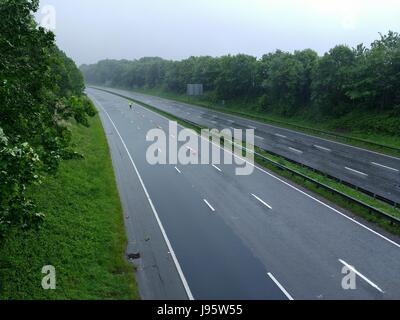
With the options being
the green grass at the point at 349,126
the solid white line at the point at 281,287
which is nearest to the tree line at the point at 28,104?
the solid white line at the point at 281,287

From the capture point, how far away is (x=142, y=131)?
50.0 meters

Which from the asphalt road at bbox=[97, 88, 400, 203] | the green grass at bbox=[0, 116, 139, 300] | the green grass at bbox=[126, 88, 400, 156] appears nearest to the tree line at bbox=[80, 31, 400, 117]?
the green grass at bbox=[126, 88, 400, 156]

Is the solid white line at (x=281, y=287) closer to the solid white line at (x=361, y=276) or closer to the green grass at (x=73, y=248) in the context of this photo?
the solid white line at (x=361, y=276)

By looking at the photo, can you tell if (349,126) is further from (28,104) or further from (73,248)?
(28,104)

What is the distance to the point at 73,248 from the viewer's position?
16281 millimetres

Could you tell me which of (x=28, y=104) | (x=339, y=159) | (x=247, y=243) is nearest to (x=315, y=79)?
(x=339, y=159)

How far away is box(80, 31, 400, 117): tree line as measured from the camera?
45.2 m

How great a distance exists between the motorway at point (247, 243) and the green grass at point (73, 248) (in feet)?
2.85

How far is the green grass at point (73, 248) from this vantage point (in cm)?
1350

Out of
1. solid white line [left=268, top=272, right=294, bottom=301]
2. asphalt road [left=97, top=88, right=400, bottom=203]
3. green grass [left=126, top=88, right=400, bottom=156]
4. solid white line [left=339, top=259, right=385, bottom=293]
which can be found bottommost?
solid white line [left=268, top=272, right=294, bottom=301]

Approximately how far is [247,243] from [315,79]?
41.0 meters

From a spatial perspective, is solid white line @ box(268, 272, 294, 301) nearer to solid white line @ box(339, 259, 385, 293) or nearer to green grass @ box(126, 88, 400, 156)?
solid white line @ box(339, 259, 385, 293)

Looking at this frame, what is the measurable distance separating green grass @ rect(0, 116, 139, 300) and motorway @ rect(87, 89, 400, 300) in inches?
34.2
